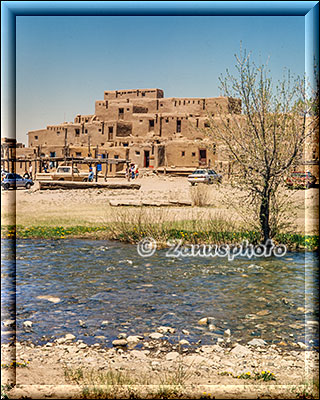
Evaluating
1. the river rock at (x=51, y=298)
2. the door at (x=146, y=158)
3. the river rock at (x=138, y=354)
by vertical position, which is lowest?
the river rock at (x=138, y=354)

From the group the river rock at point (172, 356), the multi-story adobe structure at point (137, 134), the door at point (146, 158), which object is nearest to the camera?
the river rock at point (172, 356)

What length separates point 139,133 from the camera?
51531mm

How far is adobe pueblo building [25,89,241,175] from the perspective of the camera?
40.8 metres

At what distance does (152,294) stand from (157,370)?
369 cm

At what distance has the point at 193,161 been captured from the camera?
132 ft

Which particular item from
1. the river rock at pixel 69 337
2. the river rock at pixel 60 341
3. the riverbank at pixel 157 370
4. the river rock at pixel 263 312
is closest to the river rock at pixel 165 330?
the riverbank at pixel 157 370

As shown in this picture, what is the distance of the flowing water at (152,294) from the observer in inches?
218

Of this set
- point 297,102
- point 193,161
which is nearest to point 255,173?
point 297,102

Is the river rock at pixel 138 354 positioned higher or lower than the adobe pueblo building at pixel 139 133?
lower

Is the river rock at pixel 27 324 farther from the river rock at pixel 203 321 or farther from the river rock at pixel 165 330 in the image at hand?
the river rock at pixel 203 321

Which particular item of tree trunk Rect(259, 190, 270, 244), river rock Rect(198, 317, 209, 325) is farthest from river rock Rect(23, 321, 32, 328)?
tree trunk Rect(259, 190, 270, 244)

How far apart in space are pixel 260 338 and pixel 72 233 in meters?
8.55
